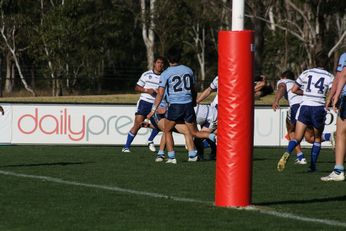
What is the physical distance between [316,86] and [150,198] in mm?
6098

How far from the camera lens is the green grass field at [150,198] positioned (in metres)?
9.44

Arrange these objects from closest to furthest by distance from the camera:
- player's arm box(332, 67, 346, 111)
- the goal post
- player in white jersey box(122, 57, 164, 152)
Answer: the goal post
player's arm box(332, 67, 346, 111)
player in white jersey box(122, 57, 164, 152)

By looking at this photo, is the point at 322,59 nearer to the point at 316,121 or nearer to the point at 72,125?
the point at 316,121

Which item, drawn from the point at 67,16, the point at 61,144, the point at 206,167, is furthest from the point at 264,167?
the point at 67,16

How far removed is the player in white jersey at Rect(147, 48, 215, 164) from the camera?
1789cm

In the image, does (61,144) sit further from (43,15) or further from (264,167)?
(43,15)

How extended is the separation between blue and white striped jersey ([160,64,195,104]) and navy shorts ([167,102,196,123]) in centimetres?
9

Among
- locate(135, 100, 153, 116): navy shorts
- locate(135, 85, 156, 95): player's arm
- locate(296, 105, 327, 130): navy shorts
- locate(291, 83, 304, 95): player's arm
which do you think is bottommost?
locate(135, 100, 153, 116): navy shorts

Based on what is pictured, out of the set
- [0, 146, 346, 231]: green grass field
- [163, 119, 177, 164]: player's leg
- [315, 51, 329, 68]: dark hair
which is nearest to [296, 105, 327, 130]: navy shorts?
[315, 51, 329, 68]: dark hair

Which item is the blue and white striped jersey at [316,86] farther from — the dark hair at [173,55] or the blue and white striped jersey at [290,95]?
the blue and white striped jersey at [290,95]

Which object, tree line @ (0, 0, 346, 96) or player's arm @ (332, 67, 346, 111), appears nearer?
player's arm @ (332, 67, 346, 111)

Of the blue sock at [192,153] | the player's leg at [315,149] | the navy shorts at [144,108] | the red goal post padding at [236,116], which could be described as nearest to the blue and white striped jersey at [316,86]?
the player's leg at [315,149]

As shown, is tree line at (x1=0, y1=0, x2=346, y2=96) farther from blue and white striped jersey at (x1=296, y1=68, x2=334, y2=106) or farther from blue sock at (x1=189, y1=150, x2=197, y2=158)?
blue and white striped jersey at (x1=296, y1=68, x2=334, y2=106)

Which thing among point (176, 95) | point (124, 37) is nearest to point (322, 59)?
point (176, 95)
